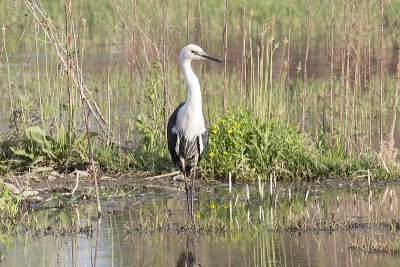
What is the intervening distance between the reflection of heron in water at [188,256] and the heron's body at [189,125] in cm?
193

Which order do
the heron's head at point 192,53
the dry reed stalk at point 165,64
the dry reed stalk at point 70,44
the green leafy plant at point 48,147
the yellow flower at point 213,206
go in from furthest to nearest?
the dry reed stalk at point 165,64, the green leafy plant at point 48,147, the heron's head at point 192,53, the yellow flower at point 213,206, the dry reed stalk at point 70,44

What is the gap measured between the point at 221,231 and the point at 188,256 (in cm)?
94

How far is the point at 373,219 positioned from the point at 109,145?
4475 mm

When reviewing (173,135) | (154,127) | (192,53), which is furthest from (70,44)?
(154,127)

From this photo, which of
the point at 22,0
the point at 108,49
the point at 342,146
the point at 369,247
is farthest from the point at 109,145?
the point at 108,49

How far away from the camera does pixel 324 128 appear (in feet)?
41.4

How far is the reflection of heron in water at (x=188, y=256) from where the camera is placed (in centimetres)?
753

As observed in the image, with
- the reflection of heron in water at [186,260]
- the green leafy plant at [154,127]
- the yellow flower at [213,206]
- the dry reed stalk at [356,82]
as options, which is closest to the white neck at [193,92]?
the yellow flower at [213,206]

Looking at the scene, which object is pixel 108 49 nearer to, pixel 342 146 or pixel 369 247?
pixel 342 146

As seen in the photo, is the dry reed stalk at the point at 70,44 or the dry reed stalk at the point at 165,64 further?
the dry reed stalk at the point at 165,64

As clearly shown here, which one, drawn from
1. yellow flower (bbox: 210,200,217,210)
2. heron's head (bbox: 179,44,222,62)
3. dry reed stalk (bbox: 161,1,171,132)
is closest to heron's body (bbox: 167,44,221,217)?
heron's head (bbox: 179,44,222,62)

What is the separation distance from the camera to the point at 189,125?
409 inches

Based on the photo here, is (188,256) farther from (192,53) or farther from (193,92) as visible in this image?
(192,53)

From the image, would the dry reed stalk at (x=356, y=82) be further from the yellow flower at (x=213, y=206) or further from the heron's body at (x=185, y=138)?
the yellow flower at (x=213, y=206)
